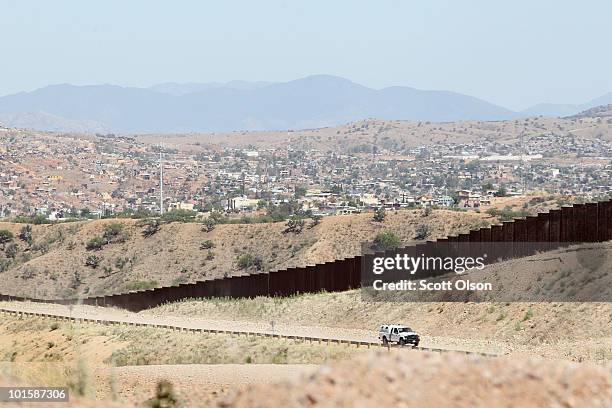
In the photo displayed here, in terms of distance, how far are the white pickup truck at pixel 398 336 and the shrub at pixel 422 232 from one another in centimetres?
5893

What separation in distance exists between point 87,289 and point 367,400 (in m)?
83.3

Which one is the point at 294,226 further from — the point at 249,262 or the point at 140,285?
the point at 140,285

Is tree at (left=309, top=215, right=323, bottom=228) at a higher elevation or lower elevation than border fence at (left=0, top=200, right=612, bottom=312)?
lower

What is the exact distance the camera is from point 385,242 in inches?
3789

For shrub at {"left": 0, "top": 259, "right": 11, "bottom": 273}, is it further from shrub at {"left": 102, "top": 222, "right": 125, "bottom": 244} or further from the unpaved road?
the unpaved road

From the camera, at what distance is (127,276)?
3912 inches

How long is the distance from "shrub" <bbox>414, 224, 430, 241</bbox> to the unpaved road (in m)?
39.9

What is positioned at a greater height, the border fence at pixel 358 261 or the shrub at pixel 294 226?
the border fence at pixel 358 261

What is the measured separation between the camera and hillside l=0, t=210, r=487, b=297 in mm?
98375

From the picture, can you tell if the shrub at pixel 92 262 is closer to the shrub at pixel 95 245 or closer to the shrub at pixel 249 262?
the shrub at pixel 95 245

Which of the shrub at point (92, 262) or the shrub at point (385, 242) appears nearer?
the shrub at point (385, 242)

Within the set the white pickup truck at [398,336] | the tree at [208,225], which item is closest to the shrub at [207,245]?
the tree at [208,225]

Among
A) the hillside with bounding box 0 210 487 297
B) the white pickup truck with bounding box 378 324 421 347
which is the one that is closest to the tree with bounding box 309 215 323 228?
the hillside with bounding box 0 210 487 297

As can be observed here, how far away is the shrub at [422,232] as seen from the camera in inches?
3974
